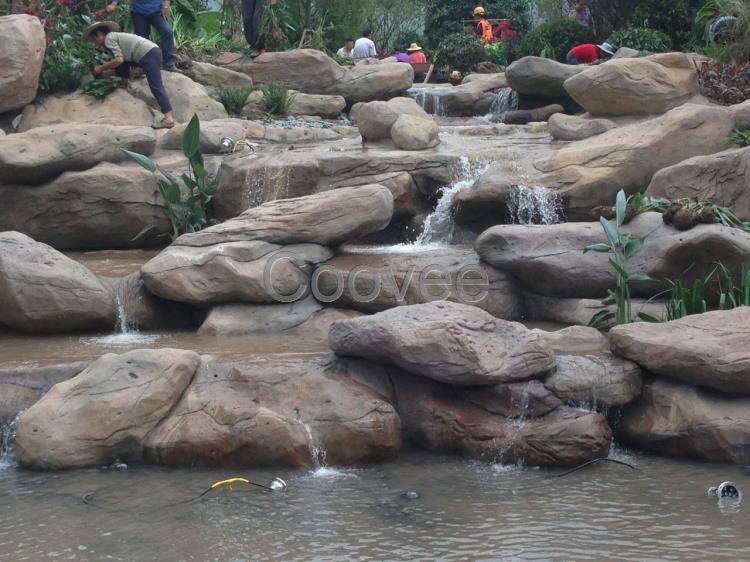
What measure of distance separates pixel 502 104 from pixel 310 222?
8412mm

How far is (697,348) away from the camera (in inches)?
298

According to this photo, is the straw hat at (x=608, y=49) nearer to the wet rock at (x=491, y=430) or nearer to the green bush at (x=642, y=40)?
the green bush at (x=642, y=40)

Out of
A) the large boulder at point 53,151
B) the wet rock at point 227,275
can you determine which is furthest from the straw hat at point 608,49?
the wet rock at point 227,275

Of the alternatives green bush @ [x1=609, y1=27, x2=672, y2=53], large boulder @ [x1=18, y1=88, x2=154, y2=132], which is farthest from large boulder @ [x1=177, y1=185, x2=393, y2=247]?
green bush @ [x1=609, y1=27, x2=672, y2=53]

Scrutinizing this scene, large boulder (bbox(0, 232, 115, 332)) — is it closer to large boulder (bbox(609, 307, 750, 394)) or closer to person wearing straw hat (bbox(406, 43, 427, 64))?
large boulder (bbox(609, 307, 750, 394))

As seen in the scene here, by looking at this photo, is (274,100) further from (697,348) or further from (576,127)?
(697,348)

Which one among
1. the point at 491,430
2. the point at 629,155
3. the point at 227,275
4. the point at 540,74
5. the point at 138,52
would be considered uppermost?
the point at 138,52

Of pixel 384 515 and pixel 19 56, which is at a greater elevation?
pixel 19 56

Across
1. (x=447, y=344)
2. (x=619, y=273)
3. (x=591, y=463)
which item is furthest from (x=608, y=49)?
(x=591, y=463)

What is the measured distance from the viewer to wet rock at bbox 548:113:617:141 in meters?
13.5

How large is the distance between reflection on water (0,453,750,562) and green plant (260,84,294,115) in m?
9.76

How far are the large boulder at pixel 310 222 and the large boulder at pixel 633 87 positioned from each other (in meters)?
4.53

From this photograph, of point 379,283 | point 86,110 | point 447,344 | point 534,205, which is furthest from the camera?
point 86,110

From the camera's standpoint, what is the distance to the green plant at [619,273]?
8820 mm
